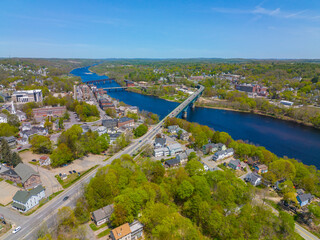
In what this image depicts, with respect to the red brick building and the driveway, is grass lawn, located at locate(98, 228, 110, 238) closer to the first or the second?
the driveway

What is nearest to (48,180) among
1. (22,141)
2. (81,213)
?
(81,213)

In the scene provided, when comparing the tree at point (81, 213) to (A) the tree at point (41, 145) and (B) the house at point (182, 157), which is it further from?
(A) the tree at point (41, 145)

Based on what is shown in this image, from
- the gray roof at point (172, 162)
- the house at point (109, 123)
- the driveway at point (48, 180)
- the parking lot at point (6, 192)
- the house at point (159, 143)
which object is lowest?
the parking lot at point (6, 192)

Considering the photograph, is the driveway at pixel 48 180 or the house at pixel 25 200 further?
the driveway at pixel 48 180

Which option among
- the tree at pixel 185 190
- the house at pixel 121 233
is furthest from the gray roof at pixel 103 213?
the tree at pixel 185 190

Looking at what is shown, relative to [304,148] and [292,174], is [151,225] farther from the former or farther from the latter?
[304,148]

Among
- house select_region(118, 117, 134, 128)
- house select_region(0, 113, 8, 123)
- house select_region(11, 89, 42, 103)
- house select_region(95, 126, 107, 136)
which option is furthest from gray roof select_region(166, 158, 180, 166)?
house select_region(11, 89, 42, 103)

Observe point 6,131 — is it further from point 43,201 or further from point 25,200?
point 25,200
